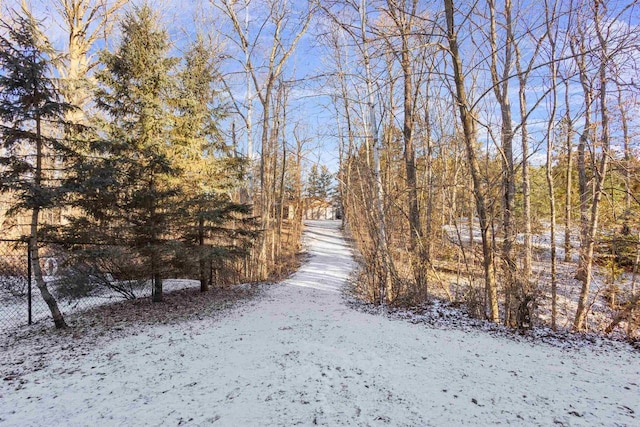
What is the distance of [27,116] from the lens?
15.1ft

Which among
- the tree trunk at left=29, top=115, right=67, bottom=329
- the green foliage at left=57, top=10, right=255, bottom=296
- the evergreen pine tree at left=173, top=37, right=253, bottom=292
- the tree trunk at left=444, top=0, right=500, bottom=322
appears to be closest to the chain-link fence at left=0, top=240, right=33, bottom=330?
the tree trunk at left=29, top=115, right=67, bottom=329

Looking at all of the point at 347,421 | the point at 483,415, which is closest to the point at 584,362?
the point at 483,415

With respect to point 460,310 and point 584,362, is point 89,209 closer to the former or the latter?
point 460,310

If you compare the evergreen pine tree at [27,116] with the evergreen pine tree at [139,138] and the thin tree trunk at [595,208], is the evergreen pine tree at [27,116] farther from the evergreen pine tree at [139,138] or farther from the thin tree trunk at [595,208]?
the thin tree trunk at [595,208]

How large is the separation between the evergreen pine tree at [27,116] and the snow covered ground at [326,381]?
219cm

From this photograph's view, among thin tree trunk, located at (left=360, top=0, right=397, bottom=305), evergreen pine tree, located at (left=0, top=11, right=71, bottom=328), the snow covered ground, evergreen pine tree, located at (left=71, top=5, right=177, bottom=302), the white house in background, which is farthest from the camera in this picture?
the white house in background

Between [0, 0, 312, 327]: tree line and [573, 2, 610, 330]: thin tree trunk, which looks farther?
[573, 2, 610, 330]: thin tree trunk

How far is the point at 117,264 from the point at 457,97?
7.34 meters

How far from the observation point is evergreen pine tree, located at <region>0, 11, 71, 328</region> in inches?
173

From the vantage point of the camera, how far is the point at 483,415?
8.18 feet

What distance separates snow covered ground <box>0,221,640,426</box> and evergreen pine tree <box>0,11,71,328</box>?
2.19 m

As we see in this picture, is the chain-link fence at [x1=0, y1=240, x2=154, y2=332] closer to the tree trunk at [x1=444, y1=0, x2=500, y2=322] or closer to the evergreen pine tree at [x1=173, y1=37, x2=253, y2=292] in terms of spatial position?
the evergreen pine tree at [x1=173, y1=37, x2=253, y2=292]

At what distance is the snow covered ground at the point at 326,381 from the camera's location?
2.51m

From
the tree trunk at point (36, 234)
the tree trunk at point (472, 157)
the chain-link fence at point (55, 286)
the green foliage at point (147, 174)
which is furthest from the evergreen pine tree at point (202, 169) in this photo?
the tree trunk at point (472, 157)
